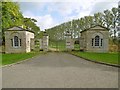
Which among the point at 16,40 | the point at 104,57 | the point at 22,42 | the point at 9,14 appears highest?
the point at 9,14

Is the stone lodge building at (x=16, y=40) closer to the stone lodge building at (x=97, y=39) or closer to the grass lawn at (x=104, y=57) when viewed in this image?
the stone lodge building at (x=97, y=39)

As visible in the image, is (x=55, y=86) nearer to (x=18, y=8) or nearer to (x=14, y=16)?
(x=14, y=16)

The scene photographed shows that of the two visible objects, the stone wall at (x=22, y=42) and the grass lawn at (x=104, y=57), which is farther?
the stone wall at (x=22, y=42)

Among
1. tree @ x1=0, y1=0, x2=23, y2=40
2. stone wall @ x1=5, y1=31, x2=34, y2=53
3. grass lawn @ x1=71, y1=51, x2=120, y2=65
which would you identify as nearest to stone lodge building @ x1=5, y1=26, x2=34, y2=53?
stone wall @ x1=5, y1=31, x2=34, y2=53

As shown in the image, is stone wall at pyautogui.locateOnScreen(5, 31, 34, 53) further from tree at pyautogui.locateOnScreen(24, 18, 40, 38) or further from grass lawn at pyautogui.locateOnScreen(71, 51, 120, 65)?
tree at pyautogui.locateOnScreen(24, 18, 40, 38)

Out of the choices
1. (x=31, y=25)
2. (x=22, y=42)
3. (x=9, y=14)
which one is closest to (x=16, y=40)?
(x=22, y=42)

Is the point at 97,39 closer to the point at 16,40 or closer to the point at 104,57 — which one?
the point at 104,57

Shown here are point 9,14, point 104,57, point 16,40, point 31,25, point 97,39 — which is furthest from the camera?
point 31,25

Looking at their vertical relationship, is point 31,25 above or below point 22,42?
above

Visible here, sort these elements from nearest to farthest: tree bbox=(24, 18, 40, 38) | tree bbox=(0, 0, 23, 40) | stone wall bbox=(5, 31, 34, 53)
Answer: stone wall bbox=(5, 31, 34, 53)
tree bbox=(0, 0, 23, 40)
tree bbox=(24, 18, 40, 38)

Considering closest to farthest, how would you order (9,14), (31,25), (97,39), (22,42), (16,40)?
(22,42), (16,40), (97,39), (9,14), (31,25)

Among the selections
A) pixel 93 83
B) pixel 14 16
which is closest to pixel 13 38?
pixel 14 16

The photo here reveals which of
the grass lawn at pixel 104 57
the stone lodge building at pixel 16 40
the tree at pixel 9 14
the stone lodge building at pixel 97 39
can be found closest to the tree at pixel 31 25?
the tree at pixel 9 14

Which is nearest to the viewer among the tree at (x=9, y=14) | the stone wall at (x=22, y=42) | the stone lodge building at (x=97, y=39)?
the stone wall at (x=22, y=42)
